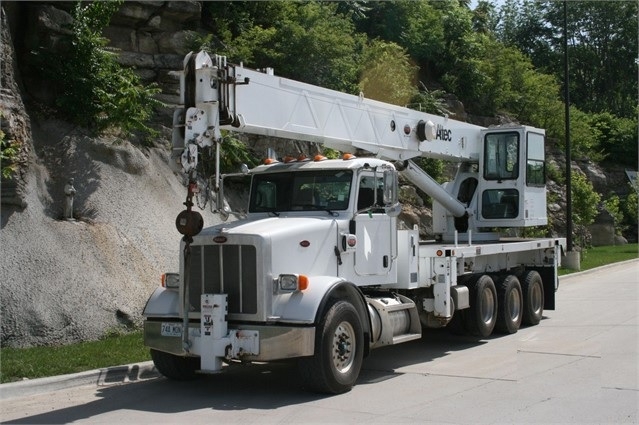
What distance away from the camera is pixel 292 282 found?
30.1ft

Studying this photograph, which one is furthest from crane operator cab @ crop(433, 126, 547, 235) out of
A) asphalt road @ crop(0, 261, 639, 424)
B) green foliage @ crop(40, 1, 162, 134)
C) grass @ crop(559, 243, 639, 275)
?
grass @ crop(559, 243, 639, 275)

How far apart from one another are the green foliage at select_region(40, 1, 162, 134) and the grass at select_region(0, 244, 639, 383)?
5.28 meters

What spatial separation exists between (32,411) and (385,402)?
3.99m

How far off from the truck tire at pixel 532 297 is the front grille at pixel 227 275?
7.99 meters

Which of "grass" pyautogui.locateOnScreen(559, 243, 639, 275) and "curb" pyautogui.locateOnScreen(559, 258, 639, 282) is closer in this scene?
"curb" pyautogui.locateOnScreen(559, 258, 639, 282)

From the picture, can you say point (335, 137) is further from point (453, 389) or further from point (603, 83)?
point (603, 83)

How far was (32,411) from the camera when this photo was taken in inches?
340

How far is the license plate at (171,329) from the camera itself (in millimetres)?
9445

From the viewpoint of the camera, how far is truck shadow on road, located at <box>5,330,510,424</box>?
870cm

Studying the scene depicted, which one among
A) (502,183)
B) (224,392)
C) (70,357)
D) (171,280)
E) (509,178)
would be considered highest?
(509,178)

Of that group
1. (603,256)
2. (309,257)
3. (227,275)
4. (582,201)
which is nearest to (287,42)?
(309,257)

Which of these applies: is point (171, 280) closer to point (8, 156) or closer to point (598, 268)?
point (8, 156)

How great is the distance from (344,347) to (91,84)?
391 inches

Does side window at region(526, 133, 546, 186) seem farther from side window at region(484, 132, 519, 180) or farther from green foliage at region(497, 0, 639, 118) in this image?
green foliage at region(497, 0, 639, 118)
